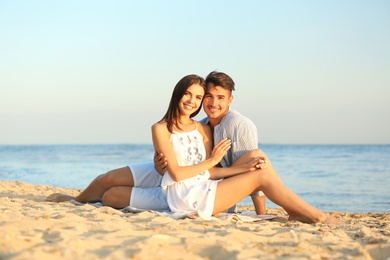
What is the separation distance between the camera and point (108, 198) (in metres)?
5.66

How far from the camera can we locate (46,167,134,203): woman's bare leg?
568cm

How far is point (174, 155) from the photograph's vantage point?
16.9ft

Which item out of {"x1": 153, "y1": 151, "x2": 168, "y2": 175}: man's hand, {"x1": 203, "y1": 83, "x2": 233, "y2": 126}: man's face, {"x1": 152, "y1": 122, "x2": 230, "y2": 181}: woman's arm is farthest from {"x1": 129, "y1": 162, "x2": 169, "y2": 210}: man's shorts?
{"x1": 203, "y1": 83, "x2": 233, "y2": 126}: man's face

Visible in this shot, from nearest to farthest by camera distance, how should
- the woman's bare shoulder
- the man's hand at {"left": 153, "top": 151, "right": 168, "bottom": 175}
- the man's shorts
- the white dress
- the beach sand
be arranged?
the beach sand → the white dress → the man's hand at {"left": 153, "top": 151, "right": 168, "bottom": 175} → the man's shorts → the woman's bare shoulder

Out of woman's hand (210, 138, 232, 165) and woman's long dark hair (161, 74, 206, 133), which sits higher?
woman's long dark hair (161, 74, 206, 133)

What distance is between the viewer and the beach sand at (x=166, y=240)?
317 cm

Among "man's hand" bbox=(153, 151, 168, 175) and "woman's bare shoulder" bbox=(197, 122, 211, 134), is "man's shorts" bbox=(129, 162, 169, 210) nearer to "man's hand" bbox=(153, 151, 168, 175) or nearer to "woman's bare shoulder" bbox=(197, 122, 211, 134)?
"man's hand" bbox=(153, 151, 168, 175)

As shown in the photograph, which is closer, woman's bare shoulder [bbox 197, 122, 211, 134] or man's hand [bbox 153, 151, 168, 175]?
man's hand [bbox 153, 151, 168, 175]

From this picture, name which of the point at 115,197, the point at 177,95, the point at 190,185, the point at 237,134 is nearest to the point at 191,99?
the point at 177,95

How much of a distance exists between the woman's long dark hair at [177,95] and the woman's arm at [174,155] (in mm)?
81

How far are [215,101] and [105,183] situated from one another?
1.55 m

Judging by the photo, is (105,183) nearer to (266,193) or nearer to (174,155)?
(174,155)

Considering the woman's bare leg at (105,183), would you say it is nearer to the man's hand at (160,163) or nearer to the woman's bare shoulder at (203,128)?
the man's hand at (160,163)

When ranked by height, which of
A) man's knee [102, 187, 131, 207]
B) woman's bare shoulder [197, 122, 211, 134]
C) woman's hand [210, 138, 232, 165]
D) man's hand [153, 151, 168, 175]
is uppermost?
woman's bare shoulder [197, 122, 211, 134]
